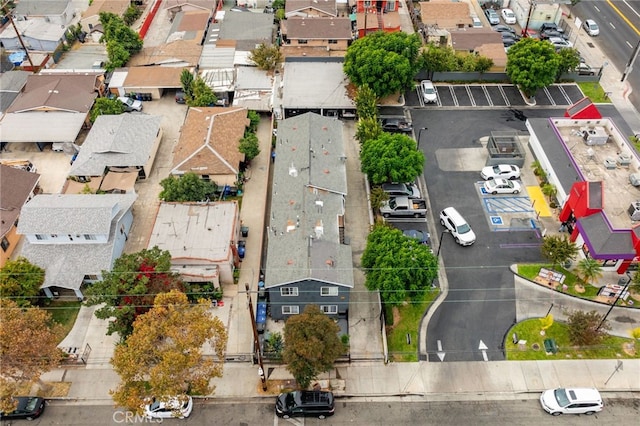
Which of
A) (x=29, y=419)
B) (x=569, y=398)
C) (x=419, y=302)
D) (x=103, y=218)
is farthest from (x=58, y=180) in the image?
(x=569, y=398)

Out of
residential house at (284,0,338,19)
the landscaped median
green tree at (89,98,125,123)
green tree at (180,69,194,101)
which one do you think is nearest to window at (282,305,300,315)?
the landscaped median

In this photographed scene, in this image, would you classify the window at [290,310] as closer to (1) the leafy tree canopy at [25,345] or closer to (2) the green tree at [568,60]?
(1) the leafy tree canopy at [25,345]

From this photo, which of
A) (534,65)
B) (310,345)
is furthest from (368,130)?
(310,345)

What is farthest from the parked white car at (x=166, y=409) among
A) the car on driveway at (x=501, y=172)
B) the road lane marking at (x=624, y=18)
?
the road lane marking at (x=624, y=18)

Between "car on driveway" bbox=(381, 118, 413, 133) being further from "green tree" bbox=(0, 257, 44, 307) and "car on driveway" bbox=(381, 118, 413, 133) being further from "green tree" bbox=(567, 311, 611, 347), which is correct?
"green tree" bbox=(0, 257, 44, 307)

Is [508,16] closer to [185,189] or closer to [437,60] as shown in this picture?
[437,60]

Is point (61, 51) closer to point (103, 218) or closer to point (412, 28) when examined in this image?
point (103, 218)

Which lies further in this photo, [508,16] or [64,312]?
[508,16]
